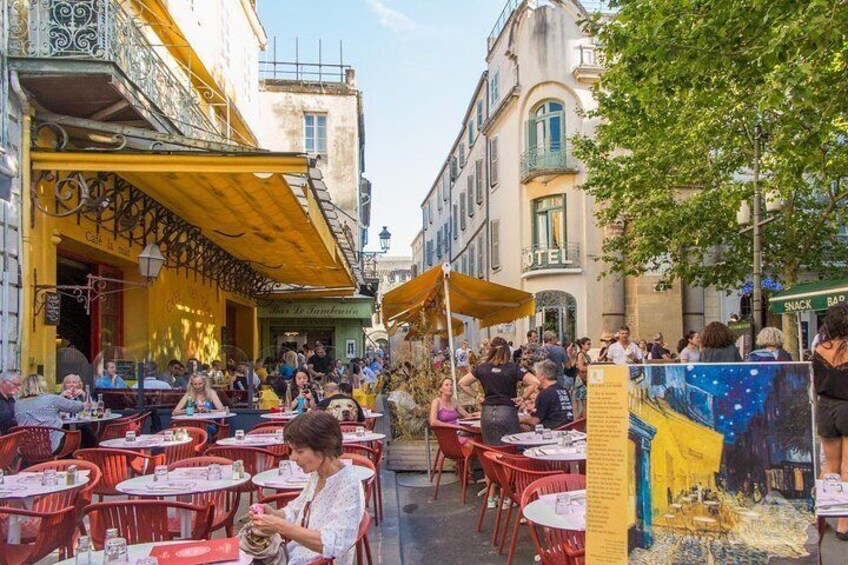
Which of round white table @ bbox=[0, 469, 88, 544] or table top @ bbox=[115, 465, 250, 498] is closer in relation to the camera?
round white table @ bbox=[0, 469, 88, 544]

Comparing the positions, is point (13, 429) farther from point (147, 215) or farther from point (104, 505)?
point (147, 215)

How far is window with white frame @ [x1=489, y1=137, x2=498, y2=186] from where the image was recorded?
27.7 m

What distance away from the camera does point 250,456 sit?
6.08m

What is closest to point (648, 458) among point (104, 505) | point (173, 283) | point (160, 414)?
point (104, 505)

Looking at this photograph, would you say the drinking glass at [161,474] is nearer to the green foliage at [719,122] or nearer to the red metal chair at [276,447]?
the red metal chair at [276,447]

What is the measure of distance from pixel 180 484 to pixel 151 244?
255 inches

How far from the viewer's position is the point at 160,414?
9594 mm

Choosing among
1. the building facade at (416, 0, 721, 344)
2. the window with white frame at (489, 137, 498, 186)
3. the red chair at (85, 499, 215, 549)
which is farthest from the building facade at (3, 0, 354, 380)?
the window with white frame at (489, 137, 498, 186)

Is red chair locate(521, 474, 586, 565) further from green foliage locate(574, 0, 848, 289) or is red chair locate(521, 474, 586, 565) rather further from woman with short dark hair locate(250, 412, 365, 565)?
green foliage locate(574, 0, 848, 289)

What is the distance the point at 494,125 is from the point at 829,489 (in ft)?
81.1

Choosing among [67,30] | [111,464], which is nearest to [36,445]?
[111,464]

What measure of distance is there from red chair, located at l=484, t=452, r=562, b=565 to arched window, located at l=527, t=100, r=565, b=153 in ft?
64.8

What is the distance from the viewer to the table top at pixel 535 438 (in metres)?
6.41

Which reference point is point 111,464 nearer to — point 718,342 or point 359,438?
point 359,438
